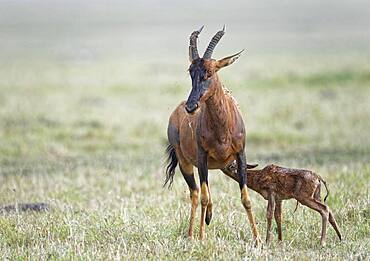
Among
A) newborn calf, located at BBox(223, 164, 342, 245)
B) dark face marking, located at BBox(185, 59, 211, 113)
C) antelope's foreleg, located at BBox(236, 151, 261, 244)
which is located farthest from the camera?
antelope's foreleg, located at BBox(236, 151, 261, 244)

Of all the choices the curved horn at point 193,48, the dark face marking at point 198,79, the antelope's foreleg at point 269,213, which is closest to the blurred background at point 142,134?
the antelope's foreleg at point 269,213

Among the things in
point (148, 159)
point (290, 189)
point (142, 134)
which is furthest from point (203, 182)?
point (142, 134)

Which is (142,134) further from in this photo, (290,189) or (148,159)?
(290,189)

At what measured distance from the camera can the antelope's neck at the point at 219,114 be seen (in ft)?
29.1

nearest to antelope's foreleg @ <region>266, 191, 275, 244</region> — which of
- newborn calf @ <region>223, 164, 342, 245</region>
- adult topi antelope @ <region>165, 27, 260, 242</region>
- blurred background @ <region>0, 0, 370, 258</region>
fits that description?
newborn calf @ <region>223, 164, 342, 245</region>

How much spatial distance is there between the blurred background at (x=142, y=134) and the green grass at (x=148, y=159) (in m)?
0.03

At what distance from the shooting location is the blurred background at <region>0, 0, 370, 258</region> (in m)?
9.52

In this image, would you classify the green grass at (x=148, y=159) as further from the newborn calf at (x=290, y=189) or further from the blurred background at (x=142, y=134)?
the newborn calf at (x=290, y=189)

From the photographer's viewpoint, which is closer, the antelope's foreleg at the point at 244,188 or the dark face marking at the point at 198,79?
the dark face marking at the point at 198,79

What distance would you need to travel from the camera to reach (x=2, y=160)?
16.5 m

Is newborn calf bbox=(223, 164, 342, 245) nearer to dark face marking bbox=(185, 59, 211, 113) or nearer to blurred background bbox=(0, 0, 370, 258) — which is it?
blurred background bbox=(0, 0, 370, 258)

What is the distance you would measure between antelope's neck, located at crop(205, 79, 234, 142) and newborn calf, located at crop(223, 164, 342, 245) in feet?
2.25

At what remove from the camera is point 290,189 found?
8977 mm

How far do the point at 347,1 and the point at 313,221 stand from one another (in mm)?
89114
